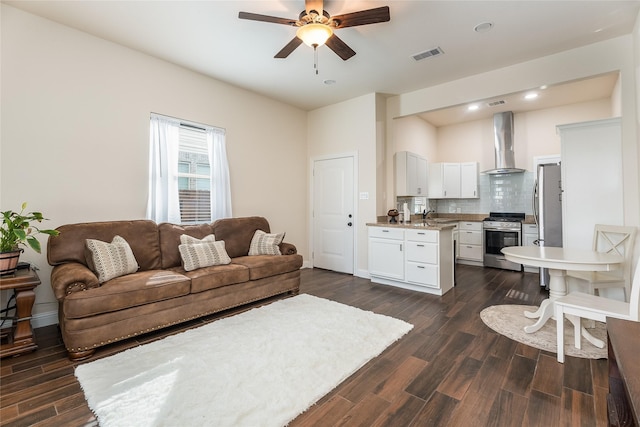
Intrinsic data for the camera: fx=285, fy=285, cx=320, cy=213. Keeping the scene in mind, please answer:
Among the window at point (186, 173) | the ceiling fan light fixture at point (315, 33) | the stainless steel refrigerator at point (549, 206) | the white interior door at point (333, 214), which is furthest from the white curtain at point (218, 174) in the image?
the stainless steel refrigerator at point (549, 206)

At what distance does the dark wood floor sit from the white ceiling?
120 inches

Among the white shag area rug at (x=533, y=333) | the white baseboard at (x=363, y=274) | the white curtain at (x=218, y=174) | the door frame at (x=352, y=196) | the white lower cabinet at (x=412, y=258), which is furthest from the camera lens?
the door frame at (x=352, y=196)

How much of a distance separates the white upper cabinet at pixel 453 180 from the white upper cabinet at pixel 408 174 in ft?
2.96

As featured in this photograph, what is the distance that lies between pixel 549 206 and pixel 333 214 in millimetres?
3217

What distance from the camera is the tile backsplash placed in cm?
570

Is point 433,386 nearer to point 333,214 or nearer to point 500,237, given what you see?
point 333,214

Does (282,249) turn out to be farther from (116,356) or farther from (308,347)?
(116,356)

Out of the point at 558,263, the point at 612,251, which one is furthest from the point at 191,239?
the point at 612,251

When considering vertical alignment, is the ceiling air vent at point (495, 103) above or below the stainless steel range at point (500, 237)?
above

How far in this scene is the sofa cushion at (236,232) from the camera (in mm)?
3885

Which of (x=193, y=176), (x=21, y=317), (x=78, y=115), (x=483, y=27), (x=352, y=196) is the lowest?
(x=21, y=317)

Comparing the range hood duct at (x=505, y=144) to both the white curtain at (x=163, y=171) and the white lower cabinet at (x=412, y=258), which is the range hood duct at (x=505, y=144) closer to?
the white lower cabinet at (x=412, y=258)

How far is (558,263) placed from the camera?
2.29m

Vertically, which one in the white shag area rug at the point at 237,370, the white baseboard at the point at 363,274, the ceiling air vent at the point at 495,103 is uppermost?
the ceiling air vent at the point at 495,103
